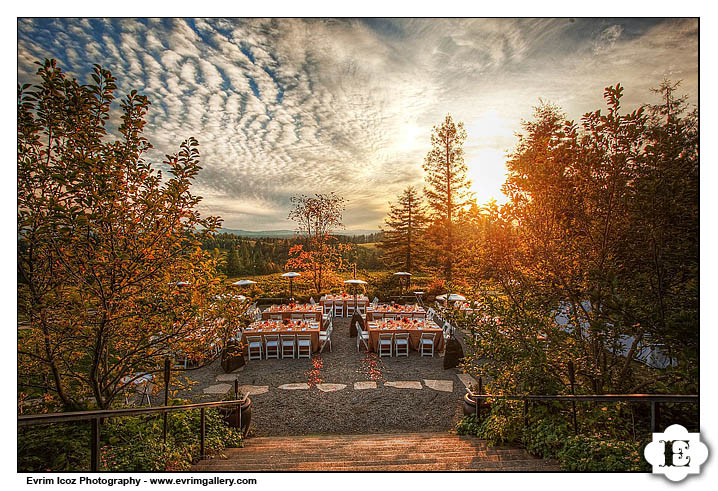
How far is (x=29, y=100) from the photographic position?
2.54 metres

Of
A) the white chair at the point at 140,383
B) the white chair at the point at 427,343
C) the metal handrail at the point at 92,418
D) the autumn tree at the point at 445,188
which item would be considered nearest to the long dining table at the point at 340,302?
the autumn tree at the point at 445,188

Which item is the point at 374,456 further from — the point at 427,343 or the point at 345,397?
the point at 427,343

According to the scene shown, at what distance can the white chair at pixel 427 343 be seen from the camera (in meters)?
8.05

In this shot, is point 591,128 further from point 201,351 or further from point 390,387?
point 390,387

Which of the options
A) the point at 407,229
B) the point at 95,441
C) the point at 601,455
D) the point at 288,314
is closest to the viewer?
the point at 95,441

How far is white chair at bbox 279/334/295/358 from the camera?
7.91 m

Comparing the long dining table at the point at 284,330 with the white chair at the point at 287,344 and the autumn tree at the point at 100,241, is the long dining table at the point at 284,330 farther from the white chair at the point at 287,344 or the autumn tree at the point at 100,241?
the autumn tree at the point at 100,241

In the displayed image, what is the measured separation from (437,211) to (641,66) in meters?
13.2

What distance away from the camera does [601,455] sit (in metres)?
2.77

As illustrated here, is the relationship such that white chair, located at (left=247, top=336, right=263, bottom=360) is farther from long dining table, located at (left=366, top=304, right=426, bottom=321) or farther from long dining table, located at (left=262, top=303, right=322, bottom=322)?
long dining table, located at (left=366, top=304, right=426, bottom=321)

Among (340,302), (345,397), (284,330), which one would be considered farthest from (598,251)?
(340,302)

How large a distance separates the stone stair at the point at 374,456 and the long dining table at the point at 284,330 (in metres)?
3.81

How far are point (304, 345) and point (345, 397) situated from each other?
2680mm
